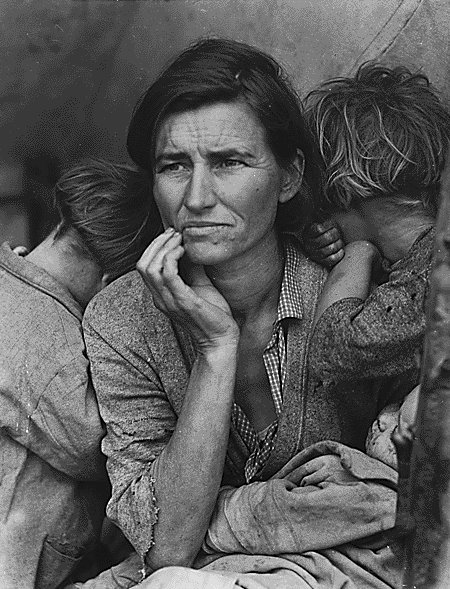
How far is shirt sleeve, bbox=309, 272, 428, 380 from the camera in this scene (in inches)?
74.1

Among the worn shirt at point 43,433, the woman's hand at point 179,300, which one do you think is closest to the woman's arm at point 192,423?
the woman's hand at point 179,300

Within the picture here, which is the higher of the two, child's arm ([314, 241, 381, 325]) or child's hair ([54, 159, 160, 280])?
child's hair ([54, 159, 160, 280])

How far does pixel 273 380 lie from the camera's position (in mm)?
2154

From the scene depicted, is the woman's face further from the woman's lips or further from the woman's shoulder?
the woman's shoulder

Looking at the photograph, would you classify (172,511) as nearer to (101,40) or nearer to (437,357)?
(437,357)

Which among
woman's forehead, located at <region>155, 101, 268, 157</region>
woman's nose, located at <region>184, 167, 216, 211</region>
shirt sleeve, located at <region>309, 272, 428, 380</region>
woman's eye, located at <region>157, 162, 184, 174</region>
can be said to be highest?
woman's forehead, located at <region>155, 101, 268, 157</region>

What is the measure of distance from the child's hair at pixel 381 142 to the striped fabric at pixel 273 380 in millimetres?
216

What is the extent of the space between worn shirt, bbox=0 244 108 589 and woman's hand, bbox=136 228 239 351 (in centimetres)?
31

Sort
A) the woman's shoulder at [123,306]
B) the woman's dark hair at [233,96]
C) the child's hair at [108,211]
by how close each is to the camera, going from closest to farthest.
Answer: the woman's dark hair at [233,96]
the woman's shoulder at [123,306]
the child's hair at [108,211]

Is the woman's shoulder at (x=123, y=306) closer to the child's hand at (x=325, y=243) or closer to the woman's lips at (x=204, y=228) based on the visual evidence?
the woman's lips at (x=204, y=228)

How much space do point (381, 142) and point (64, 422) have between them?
801 millimetres

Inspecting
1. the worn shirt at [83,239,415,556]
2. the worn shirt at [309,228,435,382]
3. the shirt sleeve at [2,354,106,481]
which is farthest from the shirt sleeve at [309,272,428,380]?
the shirt sleeve at [2,354,106,481]

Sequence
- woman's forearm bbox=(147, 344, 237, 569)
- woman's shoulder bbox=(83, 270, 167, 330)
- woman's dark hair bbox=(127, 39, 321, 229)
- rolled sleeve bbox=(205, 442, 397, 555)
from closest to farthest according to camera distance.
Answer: rolled sleeve bbox=(205, 442, 397, 555) → woman's forearm bbox=(147, 344, 237, 569) → woman's dark hair bbox=(127, 39, 321, 229) → woman's shoulder bbox=(83, 270, 167, 330)

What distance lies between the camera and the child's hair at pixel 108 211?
2311 millimetres
